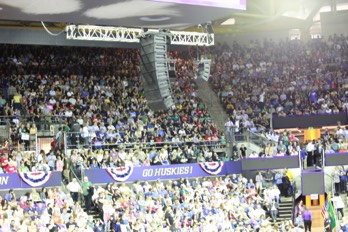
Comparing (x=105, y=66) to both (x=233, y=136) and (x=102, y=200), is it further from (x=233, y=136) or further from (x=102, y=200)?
(x=102, y=200)

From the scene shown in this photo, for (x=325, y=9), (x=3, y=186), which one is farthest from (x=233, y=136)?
(x=325, y=9)

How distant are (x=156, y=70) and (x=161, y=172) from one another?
750 cm

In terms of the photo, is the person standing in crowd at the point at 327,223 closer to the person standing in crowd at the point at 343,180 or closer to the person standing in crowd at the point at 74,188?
the person standing in crowd at the point at 343,180

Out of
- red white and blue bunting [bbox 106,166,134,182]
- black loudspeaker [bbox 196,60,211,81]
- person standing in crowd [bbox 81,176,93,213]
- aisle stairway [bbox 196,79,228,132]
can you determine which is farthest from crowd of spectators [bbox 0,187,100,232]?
aisle stairway [bbox 196,79,228,132]

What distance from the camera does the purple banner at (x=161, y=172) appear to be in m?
26.2

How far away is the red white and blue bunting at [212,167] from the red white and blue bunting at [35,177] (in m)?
7.15

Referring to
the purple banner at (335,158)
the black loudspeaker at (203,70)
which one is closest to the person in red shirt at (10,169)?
the black loudspeaker at (203,70)

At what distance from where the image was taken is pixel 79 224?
21.6 meters

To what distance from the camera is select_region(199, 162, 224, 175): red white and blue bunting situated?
29128 millimetres

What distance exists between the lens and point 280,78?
Answer: 39344mm

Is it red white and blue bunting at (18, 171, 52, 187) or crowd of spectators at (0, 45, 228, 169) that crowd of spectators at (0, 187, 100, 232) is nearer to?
red white and blue bunting at (18, 171, 52, 187)

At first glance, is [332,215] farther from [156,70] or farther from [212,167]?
[156,70]

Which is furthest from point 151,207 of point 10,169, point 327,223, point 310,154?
point 310,154

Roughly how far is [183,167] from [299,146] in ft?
20.0
